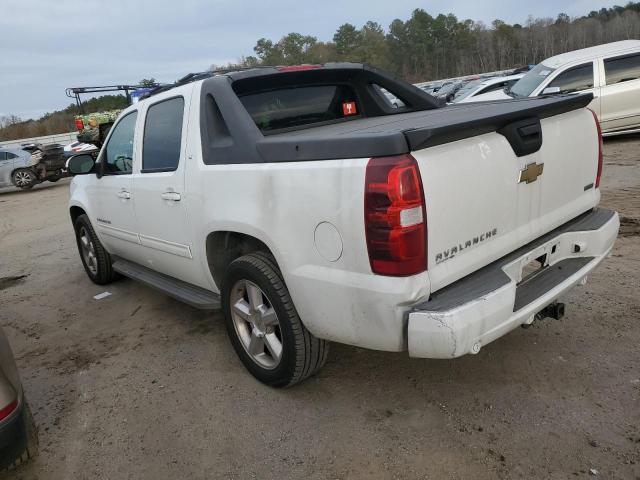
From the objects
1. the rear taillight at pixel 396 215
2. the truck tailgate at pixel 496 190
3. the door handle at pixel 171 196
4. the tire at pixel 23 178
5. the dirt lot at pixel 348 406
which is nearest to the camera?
the rear taillight at pixel 396 215

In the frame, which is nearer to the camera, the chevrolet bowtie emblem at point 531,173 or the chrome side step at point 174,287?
the chevrolet bowtie emblem at point 531,173

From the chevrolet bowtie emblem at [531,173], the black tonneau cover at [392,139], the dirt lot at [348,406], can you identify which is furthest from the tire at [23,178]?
the chevrolet bowtie emblem at [531,173]

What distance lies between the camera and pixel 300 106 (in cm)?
358

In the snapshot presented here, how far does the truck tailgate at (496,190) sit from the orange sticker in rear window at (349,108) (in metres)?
1.65

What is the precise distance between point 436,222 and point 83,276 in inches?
196

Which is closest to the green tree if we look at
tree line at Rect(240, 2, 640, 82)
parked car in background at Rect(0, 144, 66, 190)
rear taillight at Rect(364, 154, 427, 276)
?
tree line at Rect(240, 2, 640, 82)

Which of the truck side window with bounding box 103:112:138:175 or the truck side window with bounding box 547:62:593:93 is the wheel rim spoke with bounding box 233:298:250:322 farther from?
the truck side window with bounding box 547:62:593:93

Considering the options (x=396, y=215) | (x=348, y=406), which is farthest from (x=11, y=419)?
(x=396, y=215)

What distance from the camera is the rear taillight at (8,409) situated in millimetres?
2126

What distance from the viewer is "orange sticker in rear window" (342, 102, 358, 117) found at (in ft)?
13.0

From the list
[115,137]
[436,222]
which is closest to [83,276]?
[115,137]

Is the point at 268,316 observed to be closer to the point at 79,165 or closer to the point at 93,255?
the point at 79,165

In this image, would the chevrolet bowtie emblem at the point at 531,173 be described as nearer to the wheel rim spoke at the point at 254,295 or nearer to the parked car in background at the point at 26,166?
the wheel rim spoke at the point at 254,295

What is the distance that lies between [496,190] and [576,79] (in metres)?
9.03
